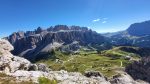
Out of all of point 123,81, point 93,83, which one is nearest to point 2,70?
point 93,83

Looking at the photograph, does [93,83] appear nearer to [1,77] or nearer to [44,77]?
[44,77]

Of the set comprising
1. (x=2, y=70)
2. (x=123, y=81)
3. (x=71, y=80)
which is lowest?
(x=123, y=81)

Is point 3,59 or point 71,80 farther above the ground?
point 3,59

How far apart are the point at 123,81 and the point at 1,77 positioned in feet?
232

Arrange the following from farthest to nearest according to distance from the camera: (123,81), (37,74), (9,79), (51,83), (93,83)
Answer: (123,81), (93,83), (37,74), (51,83), (9,79)

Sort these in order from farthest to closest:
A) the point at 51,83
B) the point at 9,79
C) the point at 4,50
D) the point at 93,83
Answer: the point at 4,50 < the point at 93,83 < the point at 51,83 < the point at 9,79

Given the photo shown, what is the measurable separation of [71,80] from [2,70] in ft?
67.4

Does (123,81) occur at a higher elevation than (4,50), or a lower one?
lower

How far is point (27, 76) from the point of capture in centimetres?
7138

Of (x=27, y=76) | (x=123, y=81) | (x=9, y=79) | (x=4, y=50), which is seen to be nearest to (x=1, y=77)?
(x=9, y=79)

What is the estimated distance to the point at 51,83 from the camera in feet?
232

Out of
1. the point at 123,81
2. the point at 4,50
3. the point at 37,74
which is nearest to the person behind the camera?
the point at 37,74

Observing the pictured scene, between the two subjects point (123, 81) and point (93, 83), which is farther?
point (123, 81)

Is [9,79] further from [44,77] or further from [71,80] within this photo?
[71,80]
